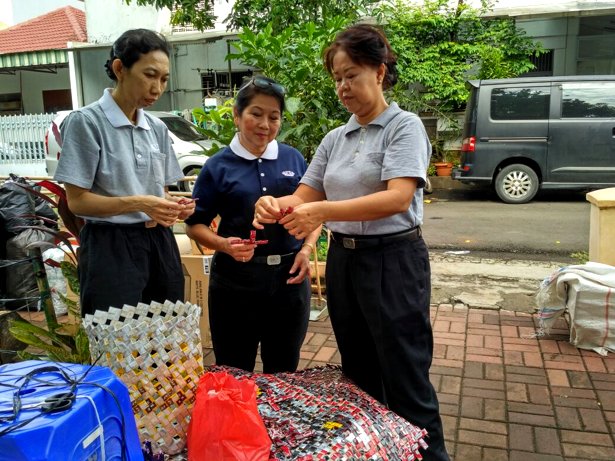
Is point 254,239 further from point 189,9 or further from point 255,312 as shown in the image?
point 189,9

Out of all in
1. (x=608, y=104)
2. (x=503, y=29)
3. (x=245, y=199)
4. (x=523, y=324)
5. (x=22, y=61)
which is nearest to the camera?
(x=245, y=199)

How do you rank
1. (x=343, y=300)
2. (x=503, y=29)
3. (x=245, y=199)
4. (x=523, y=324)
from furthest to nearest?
(x=503, y=29)
(x=523, y=324)
(x=245, y=199)
(x=343, y=300)

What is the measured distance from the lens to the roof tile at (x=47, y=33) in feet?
46.6

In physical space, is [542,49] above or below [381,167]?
above

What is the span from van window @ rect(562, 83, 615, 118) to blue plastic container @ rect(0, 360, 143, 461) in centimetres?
848

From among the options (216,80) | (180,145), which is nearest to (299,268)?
(180,145)

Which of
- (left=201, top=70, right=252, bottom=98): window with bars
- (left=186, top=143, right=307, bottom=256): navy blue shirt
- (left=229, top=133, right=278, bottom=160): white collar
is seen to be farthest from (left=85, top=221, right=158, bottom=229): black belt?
(left=201, top=70, right=252, bottom=98): window with bars

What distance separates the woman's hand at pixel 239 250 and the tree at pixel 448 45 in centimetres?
929

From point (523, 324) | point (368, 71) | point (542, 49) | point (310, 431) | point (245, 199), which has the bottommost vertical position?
point (523, 324)

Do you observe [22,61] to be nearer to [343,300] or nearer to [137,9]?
[137,9]

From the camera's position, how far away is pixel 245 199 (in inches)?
88.0

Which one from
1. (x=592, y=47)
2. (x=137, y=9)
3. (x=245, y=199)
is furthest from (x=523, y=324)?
(x=137, y=9)

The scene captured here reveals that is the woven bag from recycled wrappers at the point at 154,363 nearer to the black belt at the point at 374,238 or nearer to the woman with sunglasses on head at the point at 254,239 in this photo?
the woman with sunglasses on head at the point at 254,239

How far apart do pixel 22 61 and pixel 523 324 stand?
13.0 metres
